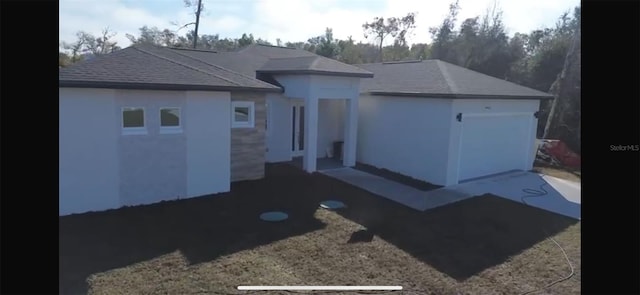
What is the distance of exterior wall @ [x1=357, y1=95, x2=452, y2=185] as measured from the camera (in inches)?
447

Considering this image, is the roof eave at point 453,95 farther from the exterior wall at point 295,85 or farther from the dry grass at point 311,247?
the dry grass at point 311,247

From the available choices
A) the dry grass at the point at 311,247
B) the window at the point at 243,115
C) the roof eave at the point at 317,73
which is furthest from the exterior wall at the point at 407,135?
the window at the point at 243,115

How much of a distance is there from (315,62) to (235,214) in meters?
6.02

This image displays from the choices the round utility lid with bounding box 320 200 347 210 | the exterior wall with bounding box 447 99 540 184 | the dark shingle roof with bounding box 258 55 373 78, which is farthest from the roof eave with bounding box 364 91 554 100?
the round utility lid with bounding box 320 200 347 210

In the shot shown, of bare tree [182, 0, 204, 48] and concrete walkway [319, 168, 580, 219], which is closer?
concrete walkway [319, 168, 580, 219]

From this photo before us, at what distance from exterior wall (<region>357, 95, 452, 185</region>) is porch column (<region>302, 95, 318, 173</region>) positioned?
252 cm

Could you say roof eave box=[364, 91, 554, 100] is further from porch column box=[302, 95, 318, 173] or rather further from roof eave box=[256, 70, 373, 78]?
porch column box=[302, 95, 318, 173]

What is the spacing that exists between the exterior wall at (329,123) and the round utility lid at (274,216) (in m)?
6.29

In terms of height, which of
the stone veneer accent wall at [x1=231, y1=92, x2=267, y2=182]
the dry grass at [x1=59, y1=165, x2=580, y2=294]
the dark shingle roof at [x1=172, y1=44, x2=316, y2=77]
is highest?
the dark shingle roof at [x1=172, y1=44, x2=316, y2=77]

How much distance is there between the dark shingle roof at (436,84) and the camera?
37.4ft

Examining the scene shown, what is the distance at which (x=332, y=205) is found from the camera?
927 centimetres
